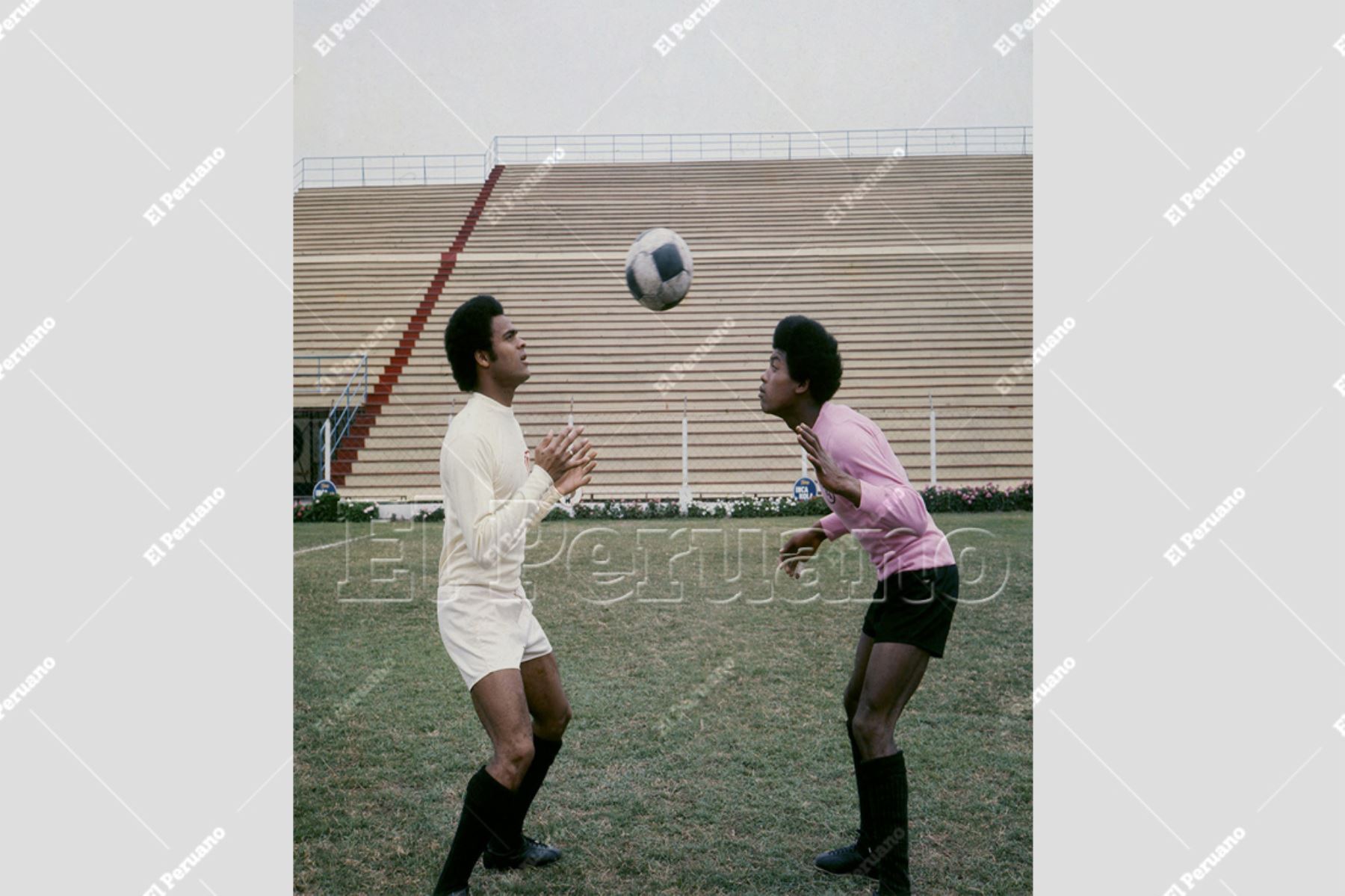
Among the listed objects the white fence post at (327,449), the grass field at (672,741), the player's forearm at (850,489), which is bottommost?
the white fence post at (327,449)

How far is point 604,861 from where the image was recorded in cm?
326

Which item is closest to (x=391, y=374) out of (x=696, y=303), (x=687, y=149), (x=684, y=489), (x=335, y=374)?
(x=335, y=374)

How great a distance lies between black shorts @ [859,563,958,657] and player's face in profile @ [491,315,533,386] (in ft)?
4.00

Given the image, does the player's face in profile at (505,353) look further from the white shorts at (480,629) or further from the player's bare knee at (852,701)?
the player's bare knee at (852,701)

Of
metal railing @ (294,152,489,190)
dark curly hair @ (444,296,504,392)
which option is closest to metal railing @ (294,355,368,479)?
metal railing @ (294,152,489,190)

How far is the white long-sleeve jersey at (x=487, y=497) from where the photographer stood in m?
2.76

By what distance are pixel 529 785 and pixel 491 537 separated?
96 cm

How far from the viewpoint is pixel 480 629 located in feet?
9.46

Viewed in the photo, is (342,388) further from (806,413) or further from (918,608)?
(918,608)

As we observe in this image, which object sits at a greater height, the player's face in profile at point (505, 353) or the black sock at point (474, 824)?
the player's face in profile at point (505, 353)

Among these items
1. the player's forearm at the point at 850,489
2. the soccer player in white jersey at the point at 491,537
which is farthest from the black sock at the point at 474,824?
the player's forearm at the point at 850,489

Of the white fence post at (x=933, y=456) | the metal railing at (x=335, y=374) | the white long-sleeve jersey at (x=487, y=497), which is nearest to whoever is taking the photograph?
the white long-sleeve jersey at (x=487, y=497)

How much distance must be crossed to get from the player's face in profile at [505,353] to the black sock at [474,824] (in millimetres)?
1073

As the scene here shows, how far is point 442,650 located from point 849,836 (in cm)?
Result: 303
